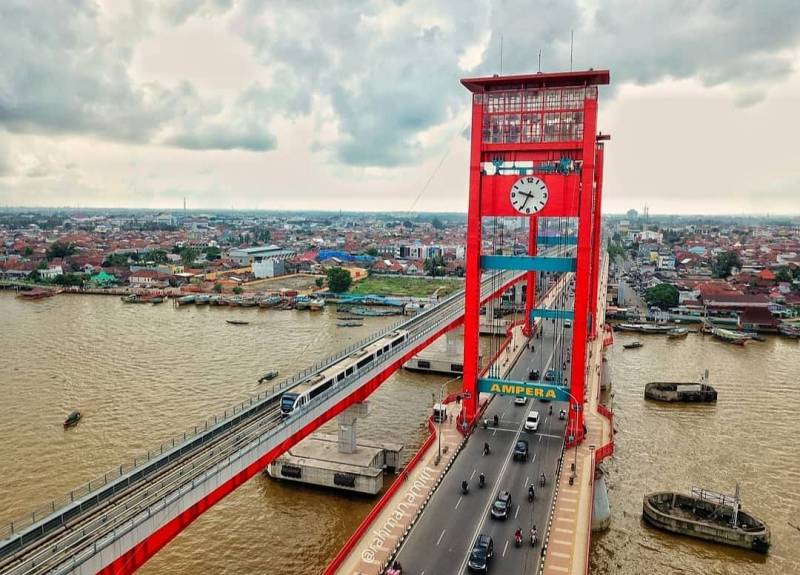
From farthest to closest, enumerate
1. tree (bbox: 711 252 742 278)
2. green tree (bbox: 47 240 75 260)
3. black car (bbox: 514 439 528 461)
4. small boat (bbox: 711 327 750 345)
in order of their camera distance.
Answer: green tree (bbox: 47 240 75 260) → tree (bbox: 711 252 742 278) → small boat (bbox: 711 327 750 345) → black car (bbox: 514 439 528 461)

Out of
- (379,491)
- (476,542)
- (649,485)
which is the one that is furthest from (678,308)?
(476,542)

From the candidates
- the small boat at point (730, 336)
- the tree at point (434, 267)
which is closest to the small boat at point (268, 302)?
the tree at point (434, 267)

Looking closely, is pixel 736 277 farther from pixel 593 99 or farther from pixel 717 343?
pixel 593 99

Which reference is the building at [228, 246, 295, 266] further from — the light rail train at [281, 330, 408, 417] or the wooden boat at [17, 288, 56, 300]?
the light rail train at [281, 330, 408, 417]

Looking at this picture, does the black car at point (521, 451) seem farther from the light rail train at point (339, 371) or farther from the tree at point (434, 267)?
the tree at point (434, 267)

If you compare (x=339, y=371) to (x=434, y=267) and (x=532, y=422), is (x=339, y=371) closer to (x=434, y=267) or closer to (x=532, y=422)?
(x=532, y=422)

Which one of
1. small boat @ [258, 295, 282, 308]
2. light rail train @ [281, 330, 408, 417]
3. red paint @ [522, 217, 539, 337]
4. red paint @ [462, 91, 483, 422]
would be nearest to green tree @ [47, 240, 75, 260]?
small boat @ [258, 295, 282, 308]
